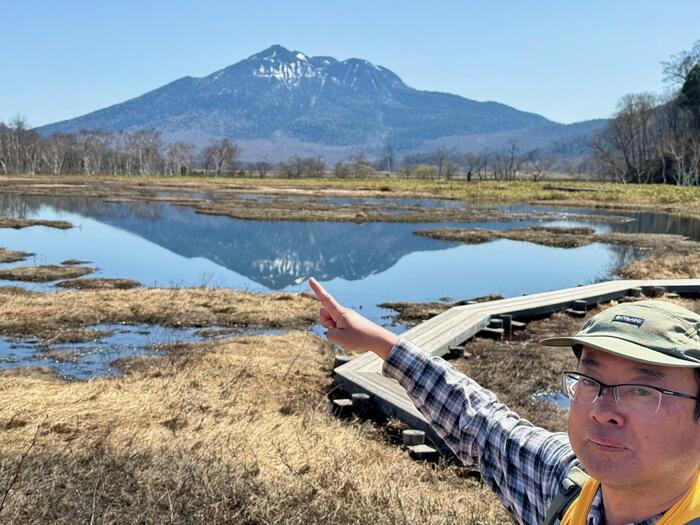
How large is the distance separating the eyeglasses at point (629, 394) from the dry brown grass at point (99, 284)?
15172 millimetres

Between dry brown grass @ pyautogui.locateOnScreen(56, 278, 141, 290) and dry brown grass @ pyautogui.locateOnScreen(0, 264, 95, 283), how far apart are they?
0.76 meters

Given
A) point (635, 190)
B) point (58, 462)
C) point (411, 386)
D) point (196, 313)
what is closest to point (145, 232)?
point (196, 313)

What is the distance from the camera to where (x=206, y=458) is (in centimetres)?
461

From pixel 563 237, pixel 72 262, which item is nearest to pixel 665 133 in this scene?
pixel 563 237

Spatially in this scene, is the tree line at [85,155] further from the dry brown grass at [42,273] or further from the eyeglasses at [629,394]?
the eyeglasses at [629,394]

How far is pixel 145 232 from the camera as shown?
1105 inches

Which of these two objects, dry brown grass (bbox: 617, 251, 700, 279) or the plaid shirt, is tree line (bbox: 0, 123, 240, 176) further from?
the plaid shirt

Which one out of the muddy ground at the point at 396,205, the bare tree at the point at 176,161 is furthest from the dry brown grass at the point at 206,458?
the bare tree at the point at 176,161

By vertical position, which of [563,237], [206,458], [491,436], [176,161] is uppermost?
[176,161]

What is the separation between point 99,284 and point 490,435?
15159 millimetres

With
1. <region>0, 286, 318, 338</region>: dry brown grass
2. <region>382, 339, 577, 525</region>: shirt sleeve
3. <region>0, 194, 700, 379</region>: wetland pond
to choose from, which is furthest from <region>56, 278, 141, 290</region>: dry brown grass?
<region>382, 339, 577, 525</region>: shirt sleeve

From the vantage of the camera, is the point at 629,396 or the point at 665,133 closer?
the point at 629,396

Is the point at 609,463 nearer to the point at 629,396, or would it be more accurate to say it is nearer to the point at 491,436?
the point at 629,396

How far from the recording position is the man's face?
1.29 metres
